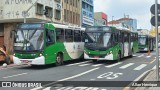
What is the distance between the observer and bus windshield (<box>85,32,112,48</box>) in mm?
26656

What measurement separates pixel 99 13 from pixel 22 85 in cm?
9488

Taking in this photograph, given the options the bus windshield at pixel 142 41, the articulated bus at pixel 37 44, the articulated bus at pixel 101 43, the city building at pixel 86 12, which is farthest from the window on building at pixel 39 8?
the articulated bus at pixel 37 44

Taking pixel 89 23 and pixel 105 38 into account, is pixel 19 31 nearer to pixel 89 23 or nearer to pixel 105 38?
pixel 105 38

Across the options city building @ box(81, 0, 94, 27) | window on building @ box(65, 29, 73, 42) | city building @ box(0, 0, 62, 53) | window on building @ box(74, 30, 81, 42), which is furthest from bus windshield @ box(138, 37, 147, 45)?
window on building @ box(65, 29, 73, 42)

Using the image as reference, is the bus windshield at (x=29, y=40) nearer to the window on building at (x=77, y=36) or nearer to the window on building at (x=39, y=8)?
the window on building at (x=77, y=36)

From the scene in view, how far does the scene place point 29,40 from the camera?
73.2 feet

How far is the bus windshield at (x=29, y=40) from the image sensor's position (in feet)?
72.9

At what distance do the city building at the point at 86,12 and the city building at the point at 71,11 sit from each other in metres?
2.40

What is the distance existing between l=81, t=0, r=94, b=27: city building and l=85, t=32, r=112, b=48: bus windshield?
46.1 m

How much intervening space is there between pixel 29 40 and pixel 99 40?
20.9 feet

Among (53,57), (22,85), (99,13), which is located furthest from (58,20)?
(99,13)

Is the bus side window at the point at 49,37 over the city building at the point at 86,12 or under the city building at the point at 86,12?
under

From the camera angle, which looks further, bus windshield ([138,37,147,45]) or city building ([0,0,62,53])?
bus windshield ([138,37,147,45])

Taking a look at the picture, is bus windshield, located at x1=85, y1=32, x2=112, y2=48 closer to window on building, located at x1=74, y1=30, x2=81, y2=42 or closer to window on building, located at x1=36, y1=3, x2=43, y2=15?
window on building, located at x1=74, y1=30, x2=81, y2=42
